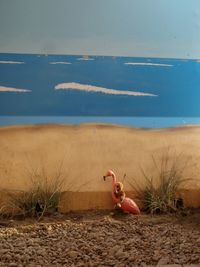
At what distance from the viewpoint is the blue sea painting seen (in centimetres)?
515

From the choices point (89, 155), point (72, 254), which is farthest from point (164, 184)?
point (72, 254)

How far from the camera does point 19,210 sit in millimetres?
4914

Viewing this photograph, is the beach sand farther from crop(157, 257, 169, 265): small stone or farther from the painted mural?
crop(157, 257, 169, 265): small stone

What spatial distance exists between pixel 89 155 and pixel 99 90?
2.71 feet

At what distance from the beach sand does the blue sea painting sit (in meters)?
0.12

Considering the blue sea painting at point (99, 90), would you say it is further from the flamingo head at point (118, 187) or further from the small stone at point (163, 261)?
the small stone at point (163, 261)

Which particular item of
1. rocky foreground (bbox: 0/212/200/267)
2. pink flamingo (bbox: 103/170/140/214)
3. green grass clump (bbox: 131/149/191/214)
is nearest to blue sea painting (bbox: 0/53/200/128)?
green grass clump (bbox: 131/149/191/214)

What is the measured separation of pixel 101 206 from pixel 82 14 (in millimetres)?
2391

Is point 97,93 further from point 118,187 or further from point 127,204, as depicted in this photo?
point 127,204

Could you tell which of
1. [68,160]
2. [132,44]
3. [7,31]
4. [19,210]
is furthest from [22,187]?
[132,44]

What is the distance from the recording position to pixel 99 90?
5281 mm

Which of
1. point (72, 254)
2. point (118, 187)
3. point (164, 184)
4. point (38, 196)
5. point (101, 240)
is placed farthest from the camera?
point (164, 184)

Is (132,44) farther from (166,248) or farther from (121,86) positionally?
(166,248)

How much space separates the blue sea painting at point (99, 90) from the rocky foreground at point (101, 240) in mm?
1240
